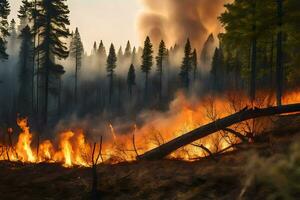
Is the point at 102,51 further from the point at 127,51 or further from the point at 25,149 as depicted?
the point at 25,149

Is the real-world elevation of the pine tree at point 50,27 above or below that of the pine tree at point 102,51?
below

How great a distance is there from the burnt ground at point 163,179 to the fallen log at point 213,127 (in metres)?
0.59

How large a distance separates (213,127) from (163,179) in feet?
8.35

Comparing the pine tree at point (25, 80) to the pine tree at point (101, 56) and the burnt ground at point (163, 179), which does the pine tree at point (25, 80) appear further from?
the pine tree at point (101, 56)

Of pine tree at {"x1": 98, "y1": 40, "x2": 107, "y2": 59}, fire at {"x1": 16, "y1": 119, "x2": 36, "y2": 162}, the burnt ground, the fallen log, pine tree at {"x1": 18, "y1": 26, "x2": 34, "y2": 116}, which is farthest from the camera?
pine tree at {"x1": 98, "y1": 40, "x2": 107, "y2": 59}

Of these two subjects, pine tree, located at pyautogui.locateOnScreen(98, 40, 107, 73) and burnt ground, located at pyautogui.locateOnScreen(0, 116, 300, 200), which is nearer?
burnt ground, located at pyautogui.locateOnScreen(0, 116, 300, 200)

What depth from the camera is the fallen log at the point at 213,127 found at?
13.4m

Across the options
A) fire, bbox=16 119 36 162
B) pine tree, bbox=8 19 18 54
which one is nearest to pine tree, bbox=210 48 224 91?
pine tree, bbox=8 19 18 54

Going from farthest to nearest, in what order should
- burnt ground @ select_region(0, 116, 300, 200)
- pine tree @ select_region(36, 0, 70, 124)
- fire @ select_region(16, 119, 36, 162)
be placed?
pine tree @ select_region(36, 0, 70, 124) → fire @ select_region(16, 119, 36, 162) → burnt ground @ select_region(0, 116, 300, 200)

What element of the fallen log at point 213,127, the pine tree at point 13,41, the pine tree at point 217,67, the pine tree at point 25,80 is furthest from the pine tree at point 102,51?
the fallen log at point 213,127

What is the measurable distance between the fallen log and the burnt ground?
0.59 m

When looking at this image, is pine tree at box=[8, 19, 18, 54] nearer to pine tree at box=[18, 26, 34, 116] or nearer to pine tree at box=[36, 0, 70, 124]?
pine tree at box=[18, 26, 34, 116]

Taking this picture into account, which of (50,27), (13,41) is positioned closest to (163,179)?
(50,27)

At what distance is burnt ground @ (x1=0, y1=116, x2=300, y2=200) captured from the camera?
10766 millimetres
